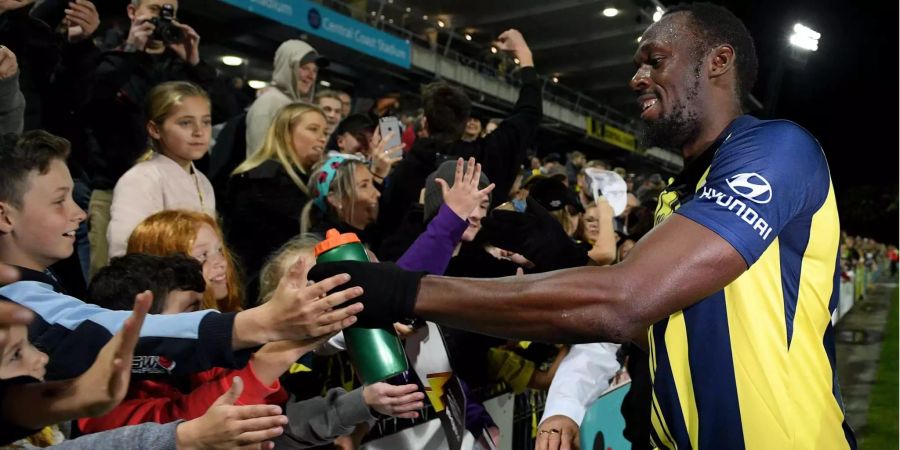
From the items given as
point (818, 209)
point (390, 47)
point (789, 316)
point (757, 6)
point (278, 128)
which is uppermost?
point (757, 6)

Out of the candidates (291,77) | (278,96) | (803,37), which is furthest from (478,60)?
(278,96)

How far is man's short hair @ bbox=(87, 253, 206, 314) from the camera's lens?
2412 millimetres

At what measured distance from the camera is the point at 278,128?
4438 mm

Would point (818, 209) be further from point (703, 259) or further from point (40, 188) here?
point (40, 188)

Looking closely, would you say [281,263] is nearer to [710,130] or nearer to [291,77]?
[710,130]

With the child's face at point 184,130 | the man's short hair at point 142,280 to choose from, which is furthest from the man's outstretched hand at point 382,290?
the child's face at point 184,130

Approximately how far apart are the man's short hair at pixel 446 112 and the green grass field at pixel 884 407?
15.3 feet

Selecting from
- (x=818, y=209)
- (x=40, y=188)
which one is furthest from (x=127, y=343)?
(x=818, y=209)

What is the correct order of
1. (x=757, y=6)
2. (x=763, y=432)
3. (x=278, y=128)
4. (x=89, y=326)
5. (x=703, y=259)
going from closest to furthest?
Answer: 1. (x=703, y=259)
2. (x=763, y=432)
3. (x=89, y=326)
4. (x=278, y=128)
5. (x=757, y=6)

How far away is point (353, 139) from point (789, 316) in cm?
420

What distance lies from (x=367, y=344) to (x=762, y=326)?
828 mm

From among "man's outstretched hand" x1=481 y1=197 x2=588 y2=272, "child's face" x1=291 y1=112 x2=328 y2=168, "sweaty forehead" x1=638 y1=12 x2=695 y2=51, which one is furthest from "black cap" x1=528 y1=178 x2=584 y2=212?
"sweaty forehead" x1=638 y1=12 x2=695 y2=51

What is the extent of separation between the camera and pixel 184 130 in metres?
3.64

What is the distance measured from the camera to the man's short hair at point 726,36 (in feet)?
6.70
